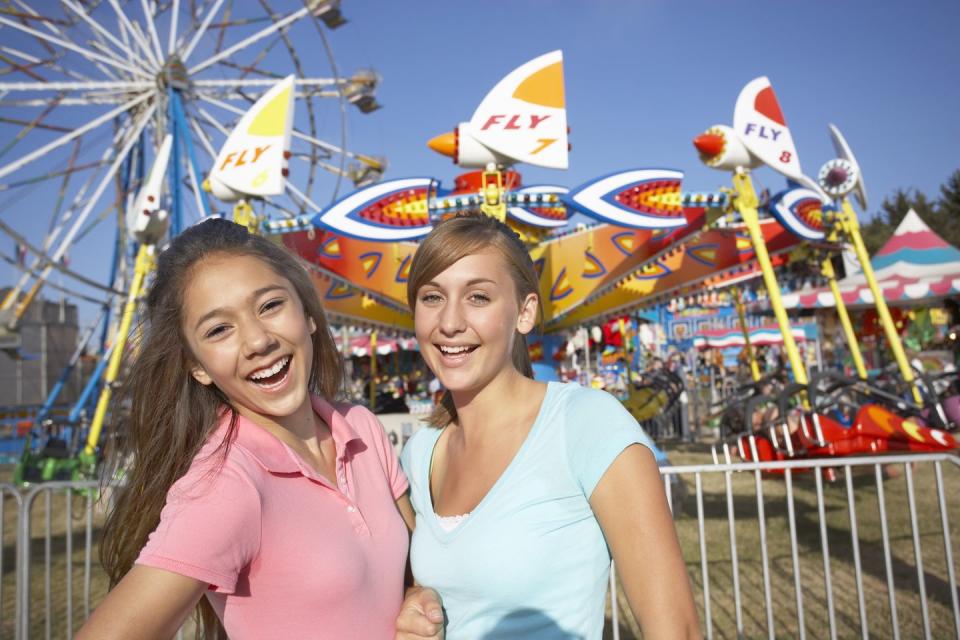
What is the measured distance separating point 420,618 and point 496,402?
46 centimetres

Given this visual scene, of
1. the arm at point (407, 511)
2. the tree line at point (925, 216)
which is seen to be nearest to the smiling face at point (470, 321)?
the arm at point (407, 511)

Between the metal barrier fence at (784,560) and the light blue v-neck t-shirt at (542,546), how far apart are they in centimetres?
117

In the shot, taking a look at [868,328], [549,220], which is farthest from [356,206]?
[868,328]

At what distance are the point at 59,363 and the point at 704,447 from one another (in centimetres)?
1626

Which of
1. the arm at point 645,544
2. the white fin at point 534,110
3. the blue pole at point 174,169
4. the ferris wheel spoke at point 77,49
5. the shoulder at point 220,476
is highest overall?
the ferris wheel spoke at point 77,49

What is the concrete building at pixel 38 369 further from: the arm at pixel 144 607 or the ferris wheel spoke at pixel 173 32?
the arm at pixel 144 607

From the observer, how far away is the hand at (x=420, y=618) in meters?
1.14

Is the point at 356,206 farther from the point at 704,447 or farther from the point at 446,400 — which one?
the point at 704,447

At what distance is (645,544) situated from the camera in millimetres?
1076

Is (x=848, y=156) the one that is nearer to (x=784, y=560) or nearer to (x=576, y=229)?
(x=576, y=229)

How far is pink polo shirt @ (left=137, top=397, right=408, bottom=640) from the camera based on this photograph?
950 mm

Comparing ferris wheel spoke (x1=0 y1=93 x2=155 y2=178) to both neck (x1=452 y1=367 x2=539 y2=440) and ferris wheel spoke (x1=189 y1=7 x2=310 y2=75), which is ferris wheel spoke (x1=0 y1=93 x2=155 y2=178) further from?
neck (x1=452 y1=367 x2=539 y2=440)

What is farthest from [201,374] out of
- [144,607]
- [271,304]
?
[144,607]

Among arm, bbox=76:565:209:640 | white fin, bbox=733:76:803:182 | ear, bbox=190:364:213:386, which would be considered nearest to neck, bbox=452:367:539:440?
ear, bbox=190:364:213:386
